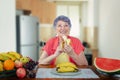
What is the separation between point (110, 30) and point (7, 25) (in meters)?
1.66

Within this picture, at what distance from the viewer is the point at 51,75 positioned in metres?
1.33

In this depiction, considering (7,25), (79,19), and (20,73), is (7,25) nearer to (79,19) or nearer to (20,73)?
(20,73)

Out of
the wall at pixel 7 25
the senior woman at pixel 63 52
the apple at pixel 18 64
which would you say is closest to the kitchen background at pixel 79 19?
the wall at pixel 7 25

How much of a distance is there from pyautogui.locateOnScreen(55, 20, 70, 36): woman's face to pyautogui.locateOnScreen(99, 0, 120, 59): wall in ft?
3.75

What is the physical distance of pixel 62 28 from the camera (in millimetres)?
2006

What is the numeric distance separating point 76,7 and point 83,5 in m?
0.25

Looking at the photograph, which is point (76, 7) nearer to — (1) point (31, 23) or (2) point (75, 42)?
(1) point (31, 23)

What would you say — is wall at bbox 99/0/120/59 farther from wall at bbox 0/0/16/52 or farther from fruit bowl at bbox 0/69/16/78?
fruit bowl at bbox 0/69/16/78

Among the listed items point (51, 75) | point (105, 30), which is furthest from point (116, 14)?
point (51, 75)

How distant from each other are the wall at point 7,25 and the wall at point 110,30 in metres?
1.56

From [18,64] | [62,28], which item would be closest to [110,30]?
[62,28]

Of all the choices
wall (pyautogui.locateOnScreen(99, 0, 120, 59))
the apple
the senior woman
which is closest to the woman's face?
the senior woman

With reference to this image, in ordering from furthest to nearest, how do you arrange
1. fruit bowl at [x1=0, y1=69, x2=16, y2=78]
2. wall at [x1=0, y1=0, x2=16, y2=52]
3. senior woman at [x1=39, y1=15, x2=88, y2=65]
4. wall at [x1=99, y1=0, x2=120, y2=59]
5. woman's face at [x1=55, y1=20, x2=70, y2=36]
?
wall at [x1=0, y1=0, x2=16, y2=52], wall at [x1=99, y1=0, x2=120, y2=59], woman's face at [x1=55, y1=20, x2=70, y2=36], senior woman at [x1=39, y1=15, x2=88, y2=65], fruit bowl at [x1=0, y1=69, x2=16, y2=78]

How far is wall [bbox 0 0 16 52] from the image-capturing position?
10.3 feet
